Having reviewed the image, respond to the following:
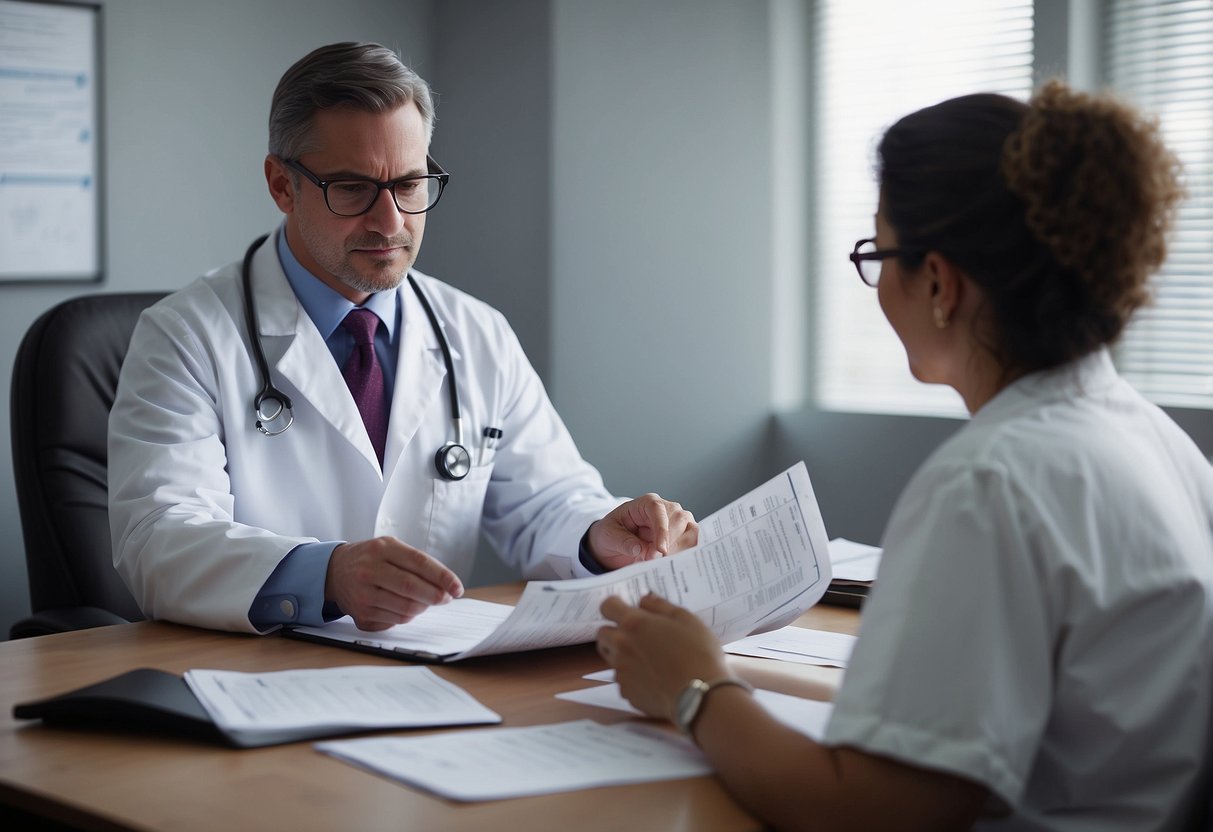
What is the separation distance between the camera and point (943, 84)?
3.43 meters

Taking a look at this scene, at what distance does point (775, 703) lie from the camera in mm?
1256

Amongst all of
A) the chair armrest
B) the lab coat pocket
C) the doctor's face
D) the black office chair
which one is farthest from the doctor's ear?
the chair armrest

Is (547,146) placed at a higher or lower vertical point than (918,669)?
higher

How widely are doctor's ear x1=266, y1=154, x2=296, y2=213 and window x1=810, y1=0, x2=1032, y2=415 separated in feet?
6.05

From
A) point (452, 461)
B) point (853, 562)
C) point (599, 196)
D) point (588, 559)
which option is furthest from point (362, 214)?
point (599, 196)

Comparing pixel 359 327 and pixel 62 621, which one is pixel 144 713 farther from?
pixel 359 327

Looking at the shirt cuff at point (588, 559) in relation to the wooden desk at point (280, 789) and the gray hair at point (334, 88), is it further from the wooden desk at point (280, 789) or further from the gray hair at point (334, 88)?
the gray hair at point (334, 88)

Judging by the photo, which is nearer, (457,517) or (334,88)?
(334,88)

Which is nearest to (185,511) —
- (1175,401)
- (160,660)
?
(160,660)

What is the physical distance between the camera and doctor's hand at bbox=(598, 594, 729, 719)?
110 cm

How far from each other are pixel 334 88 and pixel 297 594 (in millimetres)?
822

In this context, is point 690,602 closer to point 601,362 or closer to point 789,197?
point 601,362

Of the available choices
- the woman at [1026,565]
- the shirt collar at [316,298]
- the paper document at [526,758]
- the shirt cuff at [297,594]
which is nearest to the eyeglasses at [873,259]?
the woman at [1026,565]

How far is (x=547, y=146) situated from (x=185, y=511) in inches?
73.3
